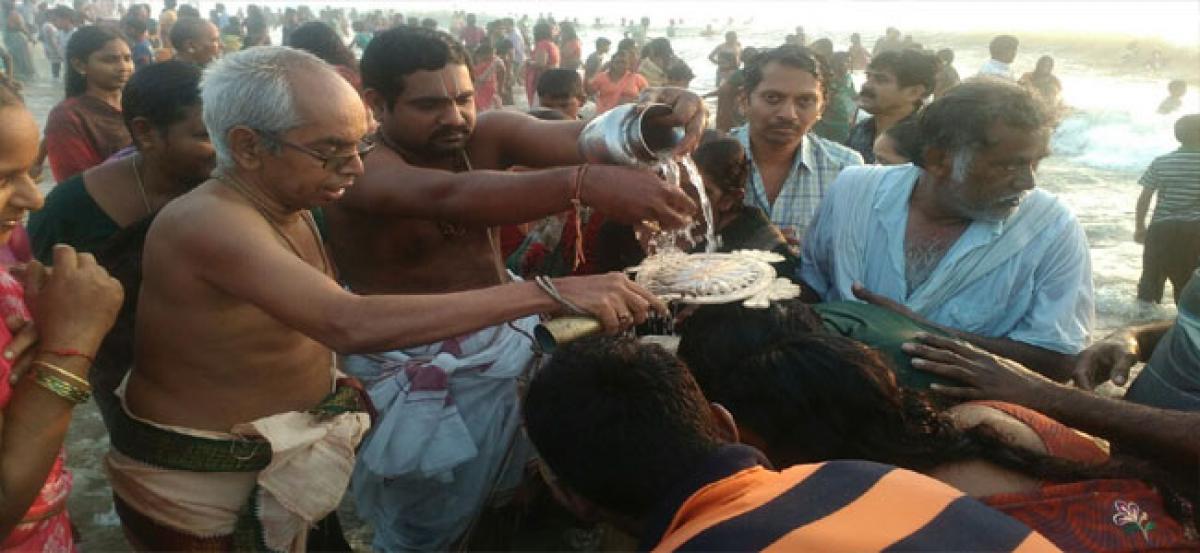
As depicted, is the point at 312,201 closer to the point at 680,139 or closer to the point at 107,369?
the point at 680,139

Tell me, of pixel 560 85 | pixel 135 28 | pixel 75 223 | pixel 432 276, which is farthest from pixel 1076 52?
pixel 75 223

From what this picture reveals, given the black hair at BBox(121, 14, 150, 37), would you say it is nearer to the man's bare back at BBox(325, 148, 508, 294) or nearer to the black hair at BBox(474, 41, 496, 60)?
the black hair at BBox(474, 41, 496, 60)

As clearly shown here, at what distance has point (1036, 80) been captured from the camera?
11.2 meters

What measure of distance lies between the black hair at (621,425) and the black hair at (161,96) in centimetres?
209

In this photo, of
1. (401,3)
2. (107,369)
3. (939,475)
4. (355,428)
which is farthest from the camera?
(401,3)

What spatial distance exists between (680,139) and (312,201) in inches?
45.0

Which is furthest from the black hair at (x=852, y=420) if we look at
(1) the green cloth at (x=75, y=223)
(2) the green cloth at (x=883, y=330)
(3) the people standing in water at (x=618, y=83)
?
(3) the people standing in water at (x=618, y=83)

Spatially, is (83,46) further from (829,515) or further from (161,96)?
(829,515)

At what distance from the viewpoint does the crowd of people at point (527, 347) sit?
1688 millimetres

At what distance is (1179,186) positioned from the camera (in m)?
6.80

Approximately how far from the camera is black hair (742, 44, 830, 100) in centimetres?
428

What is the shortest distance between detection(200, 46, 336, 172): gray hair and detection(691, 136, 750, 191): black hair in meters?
1.90

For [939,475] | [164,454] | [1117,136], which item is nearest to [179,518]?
[164,454]

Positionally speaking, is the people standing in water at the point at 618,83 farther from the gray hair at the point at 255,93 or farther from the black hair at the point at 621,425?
the black hair at the point at 621,425
